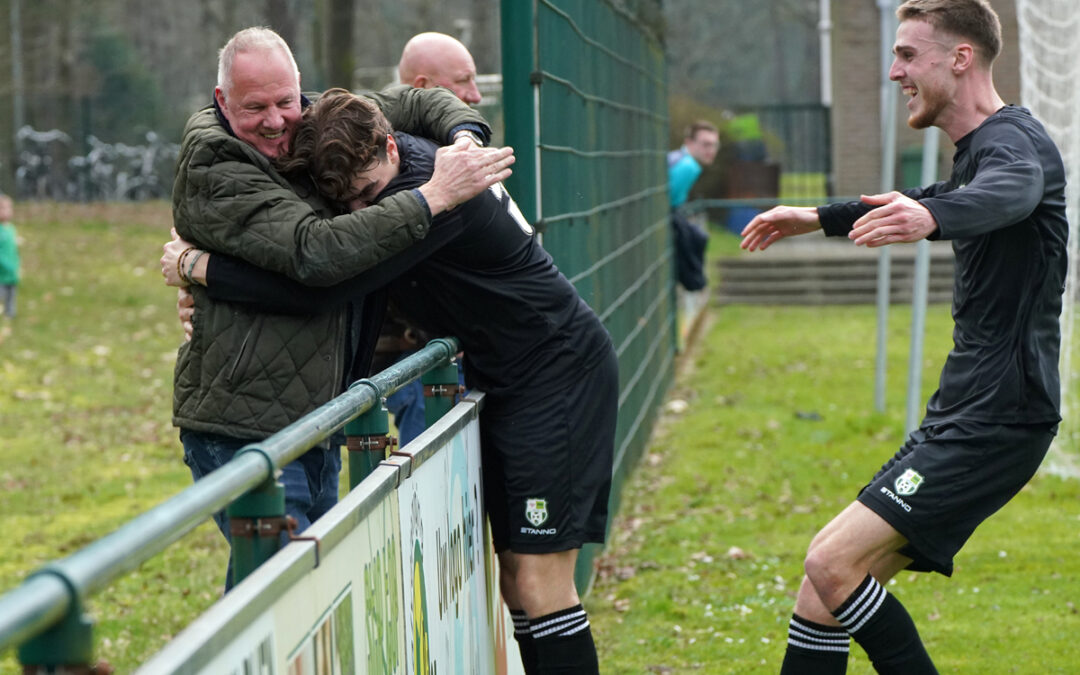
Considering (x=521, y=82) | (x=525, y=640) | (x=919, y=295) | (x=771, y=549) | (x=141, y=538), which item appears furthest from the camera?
(x=919, y=295)

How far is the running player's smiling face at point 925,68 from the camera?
3963 millimetres

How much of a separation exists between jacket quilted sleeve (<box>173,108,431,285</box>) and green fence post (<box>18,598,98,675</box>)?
5.85ft

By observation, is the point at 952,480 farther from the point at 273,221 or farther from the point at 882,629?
the point at 273,221

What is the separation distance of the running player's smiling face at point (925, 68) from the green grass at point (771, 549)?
7.84 ft

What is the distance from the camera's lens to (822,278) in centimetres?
2209

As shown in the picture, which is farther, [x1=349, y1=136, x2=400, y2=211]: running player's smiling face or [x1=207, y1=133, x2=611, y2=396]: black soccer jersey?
Result: [x1=207, y1=133, x2=611, y2=396]: black soccer jersey

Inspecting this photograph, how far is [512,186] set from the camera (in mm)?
5027

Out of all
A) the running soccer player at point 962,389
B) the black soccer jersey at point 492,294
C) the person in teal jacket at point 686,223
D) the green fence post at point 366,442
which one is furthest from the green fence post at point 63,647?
the person in teal jacket at point 686,223

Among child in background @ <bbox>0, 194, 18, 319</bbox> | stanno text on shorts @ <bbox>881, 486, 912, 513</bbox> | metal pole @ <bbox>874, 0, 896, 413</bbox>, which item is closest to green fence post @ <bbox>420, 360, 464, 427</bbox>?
stanno text on shorts @ <bbox>881, 486, 912, 513</bbox>

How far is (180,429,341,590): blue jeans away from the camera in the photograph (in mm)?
3508

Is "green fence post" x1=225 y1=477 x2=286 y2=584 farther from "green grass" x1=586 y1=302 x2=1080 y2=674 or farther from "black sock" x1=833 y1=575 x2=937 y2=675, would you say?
"green grass" x1=586 y1=302 x2=1080 y2=674

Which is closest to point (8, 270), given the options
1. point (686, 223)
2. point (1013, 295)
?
point (686, 223)

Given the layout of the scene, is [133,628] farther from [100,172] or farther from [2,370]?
[100,172]

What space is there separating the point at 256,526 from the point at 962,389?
7.64 feet
